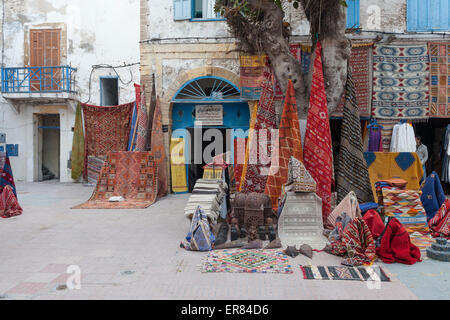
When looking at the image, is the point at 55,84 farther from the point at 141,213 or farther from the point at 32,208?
the point at 141,213

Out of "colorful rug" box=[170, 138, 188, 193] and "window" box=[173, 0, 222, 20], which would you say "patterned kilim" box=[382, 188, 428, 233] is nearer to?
"colorful rug" box=[170, 138, 188, 193]

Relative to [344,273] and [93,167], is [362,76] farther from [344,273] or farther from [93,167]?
[93,167]

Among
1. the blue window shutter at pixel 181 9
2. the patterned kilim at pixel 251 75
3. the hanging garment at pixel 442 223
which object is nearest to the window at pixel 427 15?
the patterned kilim at pixel 251 75

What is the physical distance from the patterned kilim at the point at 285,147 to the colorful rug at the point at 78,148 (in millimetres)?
8103

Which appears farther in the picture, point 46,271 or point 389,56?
point 389,56

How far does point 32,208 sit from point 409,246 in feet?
23.4

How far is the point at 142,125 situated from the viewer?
9.45 m

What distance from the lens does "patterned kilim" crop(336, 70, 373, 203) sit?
6136 mm

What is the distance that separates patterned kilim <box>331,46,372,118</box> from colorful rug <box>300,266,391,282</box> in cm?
544

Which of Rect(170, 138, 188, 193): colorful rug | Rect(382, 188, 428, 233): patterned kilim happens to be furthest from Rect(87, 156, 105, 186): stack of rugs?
Rect(382, 188, 428, 233): patterned kilim

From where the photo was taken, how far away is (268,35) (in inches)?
243

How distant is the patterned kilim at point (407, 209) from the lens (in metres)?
4.86

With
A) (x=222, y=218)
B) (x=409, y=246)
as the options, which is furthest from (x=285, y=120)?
(x=409, y=246)

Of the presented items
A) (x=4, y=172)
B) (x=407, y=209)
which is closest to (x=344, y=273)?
(x=407, y=209)
